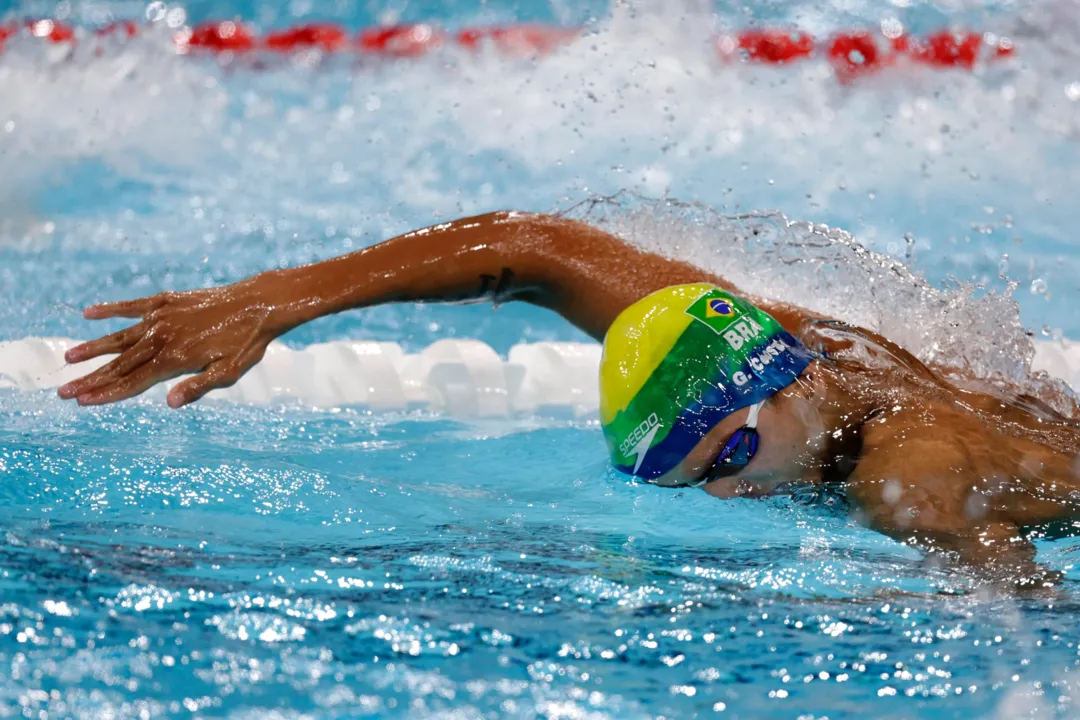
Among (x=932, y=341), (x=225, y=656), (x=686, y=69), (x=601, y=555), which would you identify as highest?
(x=686, y=69)

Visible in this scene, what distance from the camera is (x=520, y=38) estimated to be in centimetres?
714

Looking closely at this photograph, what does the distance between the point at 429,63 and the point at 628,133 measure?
4.84 feet

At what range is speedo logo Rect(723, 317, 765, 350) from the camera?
2.16 meters

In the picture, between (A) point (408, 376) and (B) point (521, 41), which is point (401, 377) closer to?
(A) point (408, 376)

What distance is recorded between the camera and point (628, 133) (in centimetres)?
636

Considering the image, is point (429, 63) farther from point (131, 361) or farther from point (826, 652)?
point (826, 652)

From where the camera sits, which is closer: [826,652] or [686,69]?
[826,652]

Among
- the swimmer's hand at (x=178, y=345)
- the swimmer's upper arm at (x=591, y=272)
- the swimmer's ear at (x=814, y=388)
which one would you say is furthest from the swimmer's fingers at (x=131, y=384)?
the swimmer's ear at (x=814, y=388)

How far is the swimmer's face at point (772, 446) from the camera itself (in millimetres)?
2129

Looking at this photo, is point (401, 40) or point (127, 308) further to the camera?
point (401, 40)

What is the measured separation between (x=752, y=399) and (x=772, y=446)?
107 millimetres

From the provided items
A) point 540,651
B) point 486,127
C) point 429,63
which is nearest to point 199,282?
point 486,127

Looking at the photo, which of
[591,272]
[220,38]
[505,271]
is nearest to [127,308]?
[505,271]

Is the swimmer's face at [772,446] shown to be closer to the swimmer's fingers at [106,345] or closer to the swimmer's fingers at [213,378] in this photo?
the swimmer's fingers at [213,378]
